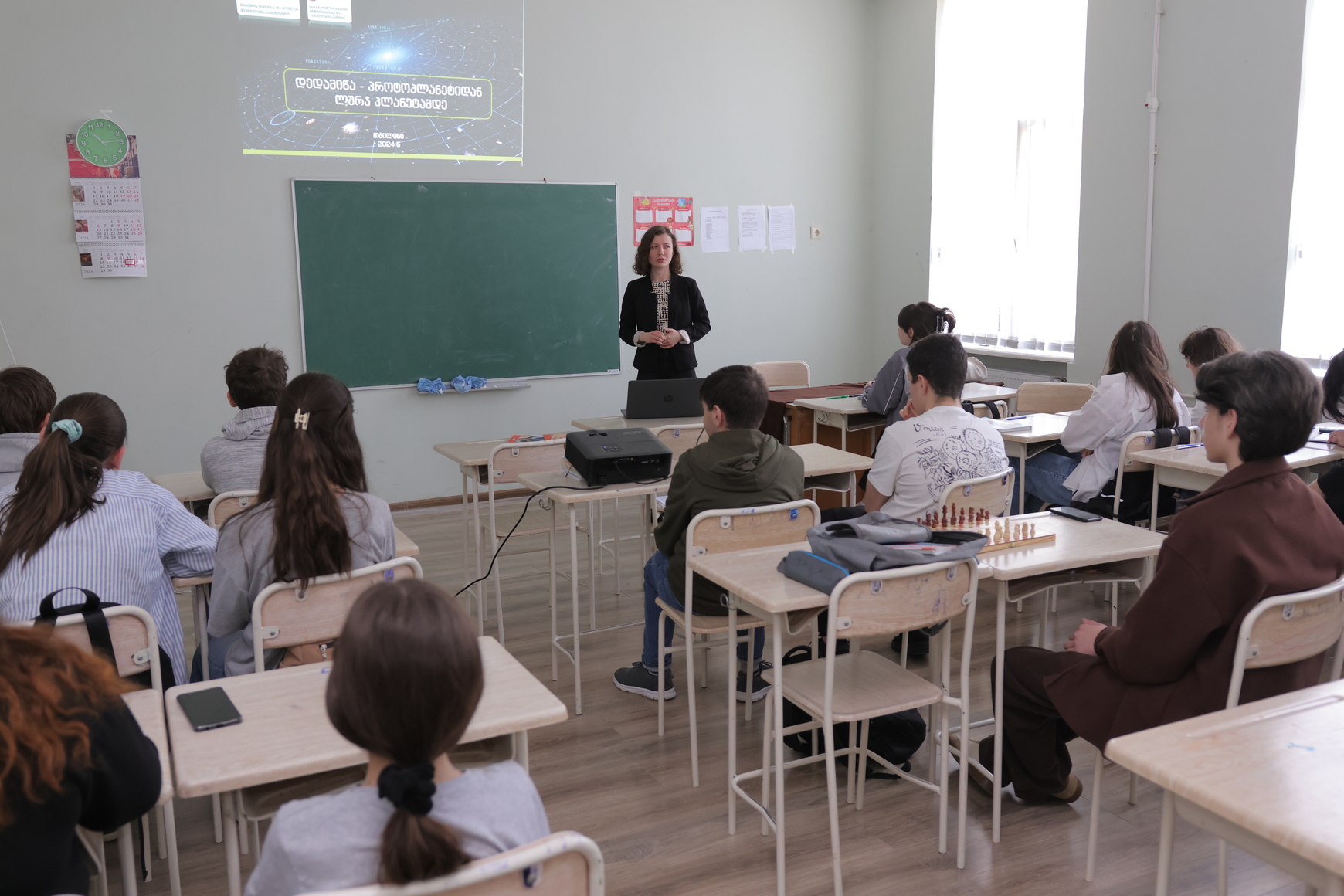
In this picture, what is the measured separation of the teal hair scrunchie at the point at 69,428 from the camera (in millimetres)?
2195

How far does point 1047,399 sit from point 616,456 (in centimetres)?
292

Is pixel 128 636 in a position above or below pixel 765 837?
above

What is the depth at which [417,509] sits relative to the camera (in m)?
6.30

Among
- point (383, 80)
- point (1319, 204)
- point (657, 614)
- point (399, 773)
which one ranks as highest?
point (383, 80)

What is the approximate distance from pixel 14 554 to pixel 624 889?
1.52 meters

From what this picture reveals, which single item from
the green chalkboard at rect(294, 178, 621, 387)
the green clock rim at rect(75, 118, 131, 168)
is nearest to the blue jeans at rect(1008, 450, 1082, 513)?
the green chalkboard at rect(294, 178, 621, 387)

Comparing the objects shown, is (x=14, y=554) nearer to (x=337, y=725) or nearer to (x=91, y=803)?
(x=91, y=803)

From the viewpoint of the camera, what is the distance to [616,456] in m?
3.40

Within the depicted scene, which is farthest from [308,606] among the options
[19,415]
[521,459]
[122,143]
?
[122,143]

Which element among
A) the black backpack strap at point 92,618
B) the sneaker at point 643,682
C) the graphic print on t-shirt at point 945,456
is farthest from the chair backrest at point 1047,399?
the black backpack strap at point 92,618

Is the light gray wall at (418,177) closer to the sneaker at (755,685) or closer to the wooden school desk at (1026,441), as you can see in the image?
the wooden school desk at (1026,441)

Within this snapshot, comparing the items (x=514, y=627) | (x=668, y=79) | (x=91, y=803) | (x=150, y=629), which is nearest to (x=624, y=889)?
(x=150, y=629)

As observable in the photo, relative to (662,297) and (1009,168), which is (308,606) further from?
(1009,168)

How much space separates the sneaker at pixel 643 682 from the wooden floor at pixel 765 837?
36 mm
